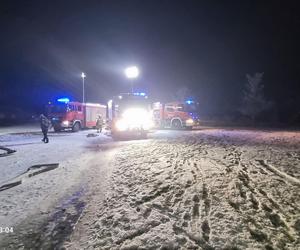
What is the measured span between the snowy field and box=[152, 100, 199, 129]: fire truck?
18.8 metres

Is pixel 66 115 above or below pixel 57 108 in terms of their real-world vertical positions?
below

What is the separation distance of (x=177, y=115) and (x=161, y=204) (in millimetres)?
24826

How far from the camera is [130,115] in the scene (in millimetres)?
23297

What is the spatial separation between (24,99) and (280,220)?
75.2 meters

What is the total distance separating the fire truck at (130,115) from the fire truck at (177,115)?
7144 mm

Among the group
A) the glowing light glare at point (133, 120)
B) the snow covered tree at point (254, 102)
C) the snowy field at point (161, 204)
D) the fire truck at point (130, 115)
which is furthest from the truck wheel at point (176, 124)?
the snow covered tree at point (254, 102)

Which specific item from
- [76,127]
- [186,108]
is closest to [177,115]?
[186,108]

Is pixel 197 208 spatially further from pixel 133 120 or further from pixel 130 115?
pixel 130 115

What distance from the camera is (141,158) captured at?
41.7ft

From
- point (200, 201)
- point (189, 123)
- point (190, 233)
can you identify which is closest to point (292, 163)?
point (200, 201)

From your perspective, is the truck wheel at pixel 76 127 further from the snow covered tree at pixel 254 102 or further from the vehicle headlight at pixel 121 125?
the snow covered tree at pixel 254 102

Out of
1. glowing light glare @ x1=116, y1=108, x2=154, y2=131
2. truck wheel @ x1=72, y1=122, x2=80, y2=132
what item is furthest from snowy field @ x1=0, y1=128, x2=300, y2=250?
truck wheel @ x1=72, y1=122, x2=80, y2=132

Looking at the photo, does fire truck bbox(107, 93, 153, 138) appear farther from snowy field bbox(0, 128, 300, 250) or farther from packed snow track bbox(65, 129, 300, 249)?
packed snow track bbox(65, 129, 300, 249)

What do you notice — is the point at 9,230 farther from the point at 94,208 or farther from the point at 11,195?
the point at 11,195
